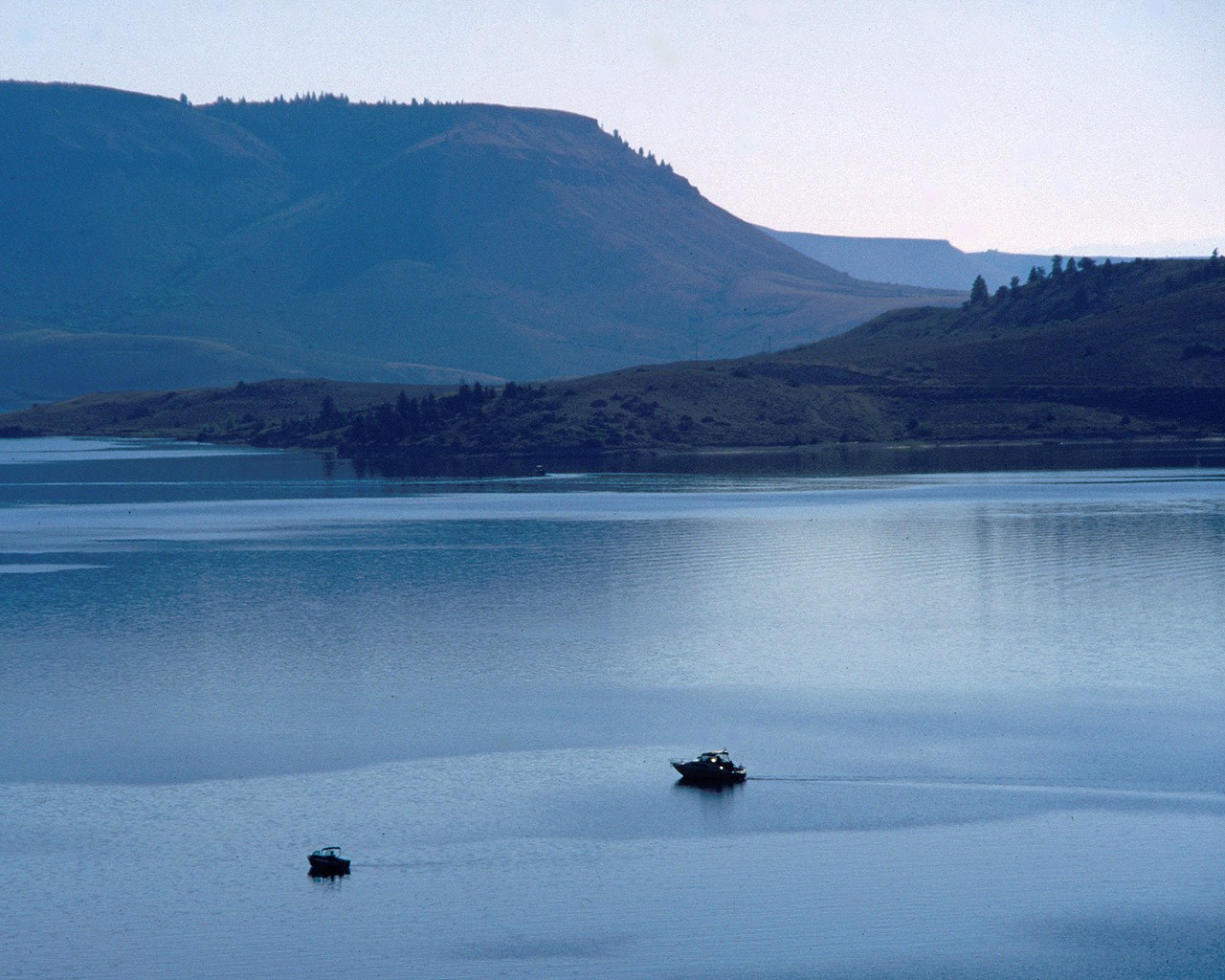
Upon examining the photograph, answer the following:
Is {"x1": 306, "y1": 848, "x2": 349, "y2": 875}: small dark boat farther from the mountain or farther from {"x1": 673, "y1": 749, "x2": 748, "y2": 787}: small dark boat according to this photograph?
the mountain

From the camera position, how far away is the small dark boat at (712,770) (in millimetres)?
30453

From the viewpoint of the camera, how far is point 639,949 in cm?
2275

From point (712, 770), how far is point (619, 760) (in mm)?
3074

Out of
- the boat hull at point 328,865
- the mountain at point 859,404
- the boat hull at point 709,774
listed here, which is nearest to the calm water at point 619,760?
the boat hull at point 709,774

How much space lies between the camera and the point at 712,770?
30.5 meters

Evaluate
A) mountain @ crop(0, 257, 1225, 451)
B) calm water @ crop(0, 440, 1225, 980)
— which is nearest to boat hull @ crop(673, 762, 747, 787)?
calm water @ crop(0, 440, 1225, 980)

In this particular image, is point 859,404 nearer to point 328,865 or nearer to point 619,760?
point 619,760

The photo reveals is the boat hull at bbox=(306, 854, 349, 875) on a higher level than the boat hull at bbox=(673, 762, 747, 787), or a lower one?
lower

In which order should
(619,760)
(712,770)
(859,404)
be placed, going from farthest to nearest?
(859,404) < (619,760) < (712,770)

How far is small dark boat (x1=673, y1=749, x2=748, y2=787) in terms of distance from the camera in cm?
3045

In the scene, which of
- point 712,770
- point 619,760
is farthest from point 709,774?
point 619,760

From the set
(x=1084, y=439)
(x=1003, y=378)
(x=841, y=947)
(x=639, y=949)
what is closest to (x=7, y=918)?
(x=639, y=949)

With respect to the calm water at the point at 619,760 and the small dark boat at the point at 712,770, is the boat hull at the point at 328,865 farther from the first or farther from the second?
the small dark boat at the point at 712,770

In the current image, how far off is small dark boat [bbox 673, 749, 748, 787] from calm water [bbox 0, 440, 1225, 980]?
0.35 metres
